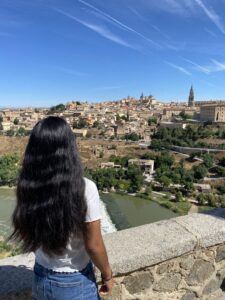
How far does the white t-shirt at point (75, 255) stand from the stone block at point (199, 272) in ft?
3.21

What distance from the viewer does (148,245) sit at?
1.86m

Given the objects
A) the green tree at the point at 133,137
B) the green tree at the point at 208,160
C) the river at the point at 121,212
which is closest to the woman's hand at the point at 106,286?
the river at the point at 121,212

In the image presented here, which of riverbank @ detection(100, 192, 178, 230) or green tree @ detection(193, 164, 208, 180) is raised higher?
green tree @ detection(193, 164, 208, 180)

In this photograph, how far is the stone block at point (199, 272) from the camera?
2.00 metres

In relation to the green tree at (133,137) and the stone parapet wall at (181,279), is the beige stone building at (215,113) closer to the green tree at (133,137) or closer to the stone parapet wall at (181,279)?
the green tree at (133,137)

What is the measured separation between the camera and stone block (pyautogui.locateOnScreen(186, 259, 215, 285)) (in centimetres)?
200

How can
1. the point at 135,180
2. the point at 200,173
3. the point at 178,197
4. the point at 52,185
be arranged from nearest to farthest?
the point at 52,185, the point at 178,197, the point at 135,180, the point at 200,173

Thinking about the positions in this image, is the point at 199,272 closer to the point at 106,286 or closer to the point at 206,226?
the point at 206,226

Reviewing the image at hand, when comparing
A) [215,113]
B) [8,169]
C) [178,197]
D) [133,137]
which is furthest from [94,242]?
[215,113]

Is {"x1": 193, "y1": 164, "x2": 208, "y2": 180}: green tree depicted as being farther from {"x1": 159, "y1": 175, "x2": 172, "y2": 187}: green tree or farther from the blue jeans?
the blue jeans

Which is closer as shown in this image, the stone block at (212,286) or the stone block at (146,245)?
the stone block at (146,245)

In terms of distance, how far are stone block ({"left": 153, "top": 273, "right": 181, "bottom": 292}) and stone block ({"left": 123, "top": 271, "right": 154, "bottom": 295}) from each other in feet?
0.21

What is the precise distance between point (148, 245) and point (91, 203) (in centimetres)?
81

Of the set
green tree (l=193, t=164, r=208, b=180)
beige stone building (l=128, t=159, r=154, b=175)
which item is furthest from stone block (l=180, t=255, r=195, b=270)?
beige stone building (l=128, t=159, r=154, b=175)
